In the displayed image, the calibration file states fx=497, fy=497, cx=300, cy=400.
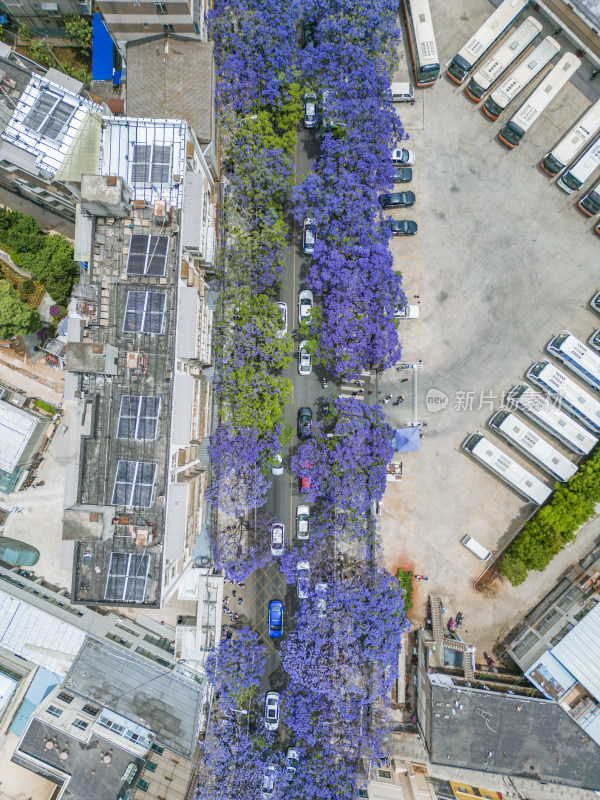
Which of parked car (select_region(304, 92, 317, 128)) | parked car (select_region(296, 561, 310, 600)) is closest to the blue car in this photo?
parked car (select_region(296, 561, 310, 600))

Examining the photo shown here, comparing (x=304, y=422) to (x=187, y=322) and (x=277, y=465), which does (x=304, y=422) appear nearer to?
(x=277, y=465)

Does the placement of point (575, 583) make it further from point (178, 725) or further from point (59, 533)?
point (59, 533)

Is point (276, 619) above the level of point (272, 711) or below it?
above

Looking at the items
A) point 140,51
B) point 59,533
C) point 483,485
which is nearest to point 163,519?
point 59,533

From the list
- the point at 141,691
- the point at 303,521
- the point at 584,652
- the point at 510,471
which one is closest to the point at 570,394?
the point at 510,471

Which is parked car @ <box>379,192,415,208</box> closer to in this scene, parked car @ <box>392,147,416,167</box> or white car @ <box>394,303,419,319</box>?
parked car @ <box>392,147,416,167</box>

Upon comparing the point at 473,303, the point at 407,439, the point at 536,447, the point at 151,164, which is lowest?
the point at 536,447

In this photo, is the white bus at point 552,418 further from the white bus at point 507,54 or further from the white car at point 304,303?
the white bus at point 507,54
